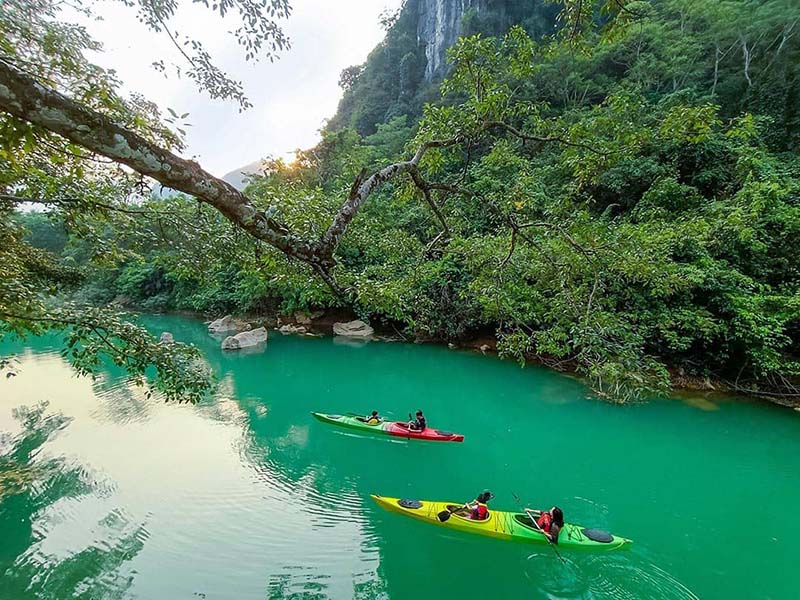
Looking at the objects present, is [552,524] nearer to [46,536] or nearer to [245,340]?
[46,536]

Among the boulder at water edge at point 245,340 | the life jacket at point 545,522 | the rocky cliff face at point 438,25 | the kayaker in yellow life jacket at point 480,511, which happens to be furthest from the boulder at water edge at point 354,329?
the rocky cliff face at point 438,25

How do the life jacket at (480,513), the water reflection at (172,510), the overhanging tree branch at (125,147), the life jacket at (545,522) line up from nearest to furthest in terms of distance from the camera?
the overhanging tree branch at (125,147) → the water reflection at (172,510) → the life jacket at (545,522) → the life jacket at (480,513)

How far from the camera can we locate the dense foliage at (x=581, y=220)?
2986 millimetres

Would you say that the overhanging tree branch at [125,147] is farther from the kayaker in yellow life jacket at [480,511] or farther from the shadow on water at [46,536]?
the shadow on water at [46,536]

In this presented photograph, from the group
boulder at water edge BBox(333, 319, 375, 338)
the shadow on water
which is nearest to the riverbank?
boulder at water edge BBox(333, 319, 375, 338)

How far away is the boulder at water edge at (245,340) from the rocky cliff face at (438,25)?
20.7 metres

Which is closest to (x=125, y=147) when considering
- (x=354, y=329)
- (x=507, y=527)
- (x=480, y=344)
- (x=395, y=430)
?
(x=507, y=527)

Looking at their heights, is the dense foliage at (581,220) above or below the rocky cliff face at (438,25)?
below

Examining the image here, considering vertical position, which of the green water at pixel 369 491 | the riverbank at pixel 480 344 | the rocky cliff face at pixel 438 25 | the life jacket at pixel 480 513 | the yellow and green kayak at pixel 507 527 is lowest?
the green water at pixel 369 491

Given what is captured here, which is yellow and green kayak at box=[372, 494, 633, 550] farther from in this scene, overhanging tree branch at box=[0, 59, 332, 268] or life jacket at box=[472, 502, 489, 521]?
overhanging tree branch at box=[0, 59, 332, 268]

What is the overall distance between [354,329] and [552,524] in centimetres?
1265

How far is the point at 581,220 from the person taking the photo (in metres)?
3.41

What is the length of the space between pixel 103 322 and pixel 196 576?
316cm

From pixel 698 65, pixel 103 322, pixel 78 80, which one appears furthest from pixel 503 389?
pixel 698 65
